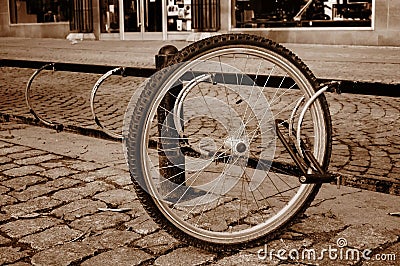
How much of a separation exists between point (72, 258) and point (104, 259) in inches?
6.3

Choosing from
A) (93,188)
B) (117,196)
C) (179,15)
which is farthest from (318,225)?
(179,15)

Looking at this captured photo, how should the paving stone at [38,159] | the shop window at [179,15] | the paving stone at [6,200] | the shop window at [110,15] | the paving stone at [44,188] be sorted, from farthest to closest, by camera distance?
the shop window at [110,15] < the shop window at [179,15] < the paving stone at [38,159] < the paving stone at [44,188] < the paving stone at [6,200]

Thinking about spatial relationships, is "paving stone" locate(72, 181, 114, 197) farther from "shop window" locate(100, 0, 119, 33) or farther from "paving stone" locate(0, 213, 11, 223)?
"shop window" locate(100, 0, 119, 33)

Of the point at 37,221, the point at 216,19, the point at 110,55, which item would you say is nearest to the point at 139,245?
the point at 37,221

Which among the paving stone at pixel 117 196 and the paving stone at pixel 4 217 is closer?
the paving stone at pixel 4 217

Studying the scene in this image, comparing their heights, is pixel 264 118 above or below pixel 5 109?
above

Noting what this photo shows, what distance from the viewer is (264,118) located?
3547mm

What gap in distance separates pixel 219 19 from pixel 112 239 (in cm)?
1492

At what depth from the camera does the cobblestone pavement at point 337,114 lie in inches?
190

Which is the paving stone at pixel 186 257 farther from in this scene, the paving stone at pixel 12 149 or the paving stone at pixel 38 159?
the paving stone at pixel 12 149

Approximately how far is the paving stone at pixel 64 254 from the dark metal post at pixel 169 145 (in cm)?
58

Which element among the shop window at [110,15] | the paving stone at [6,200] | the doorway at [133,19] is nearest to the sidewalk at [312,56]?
the doorway at [133,19]

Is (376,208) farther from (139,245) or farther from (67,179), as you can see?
(67,179)

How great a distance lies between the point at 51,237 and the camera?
10.7 feet
